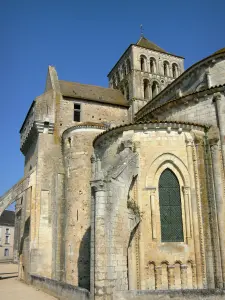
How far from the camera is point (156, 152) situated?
445 inches

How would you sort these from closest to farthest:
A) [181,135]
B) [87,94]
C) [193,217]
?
[193,217] < [181,135] < [87,94]

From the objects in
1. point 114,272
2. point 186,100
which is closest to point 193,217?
point 114,272

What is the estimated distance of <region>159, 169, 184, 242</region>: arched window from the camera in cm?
1072

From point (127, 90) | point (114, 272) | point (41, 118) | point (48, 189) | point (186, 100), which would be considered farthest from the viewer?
point (127, 90)

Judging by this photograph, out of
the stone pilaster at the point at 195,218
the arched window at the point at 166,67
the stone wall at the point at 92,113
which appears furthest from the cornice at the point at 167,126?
the arched window at the point at 166,67

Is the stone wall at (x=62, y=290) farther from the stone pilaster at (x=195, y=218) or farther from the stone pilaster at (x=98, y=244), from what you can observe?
the stone pilaster at (x=195, y=218)

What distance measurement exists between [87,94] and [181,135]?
439 inches

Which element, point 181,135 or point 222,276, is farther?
point 181,135

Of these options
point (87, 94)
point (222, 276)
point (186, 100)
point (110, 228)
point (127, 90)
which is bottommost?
point (222, 276)

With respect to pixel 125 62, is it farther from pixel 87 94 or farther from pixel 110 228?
pixel 110 228

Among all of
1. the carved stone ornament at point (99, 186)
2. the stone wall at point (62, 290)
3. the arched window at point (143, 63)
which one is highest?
the arched window at point (143, 63)

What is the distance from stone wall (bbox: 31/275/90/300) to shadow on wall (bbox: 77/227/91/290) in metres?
2.35

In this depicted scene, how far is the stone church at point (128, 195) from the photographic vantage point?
8.89 m

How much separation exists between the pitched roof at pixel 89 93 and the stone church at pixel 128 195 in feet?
0.67
